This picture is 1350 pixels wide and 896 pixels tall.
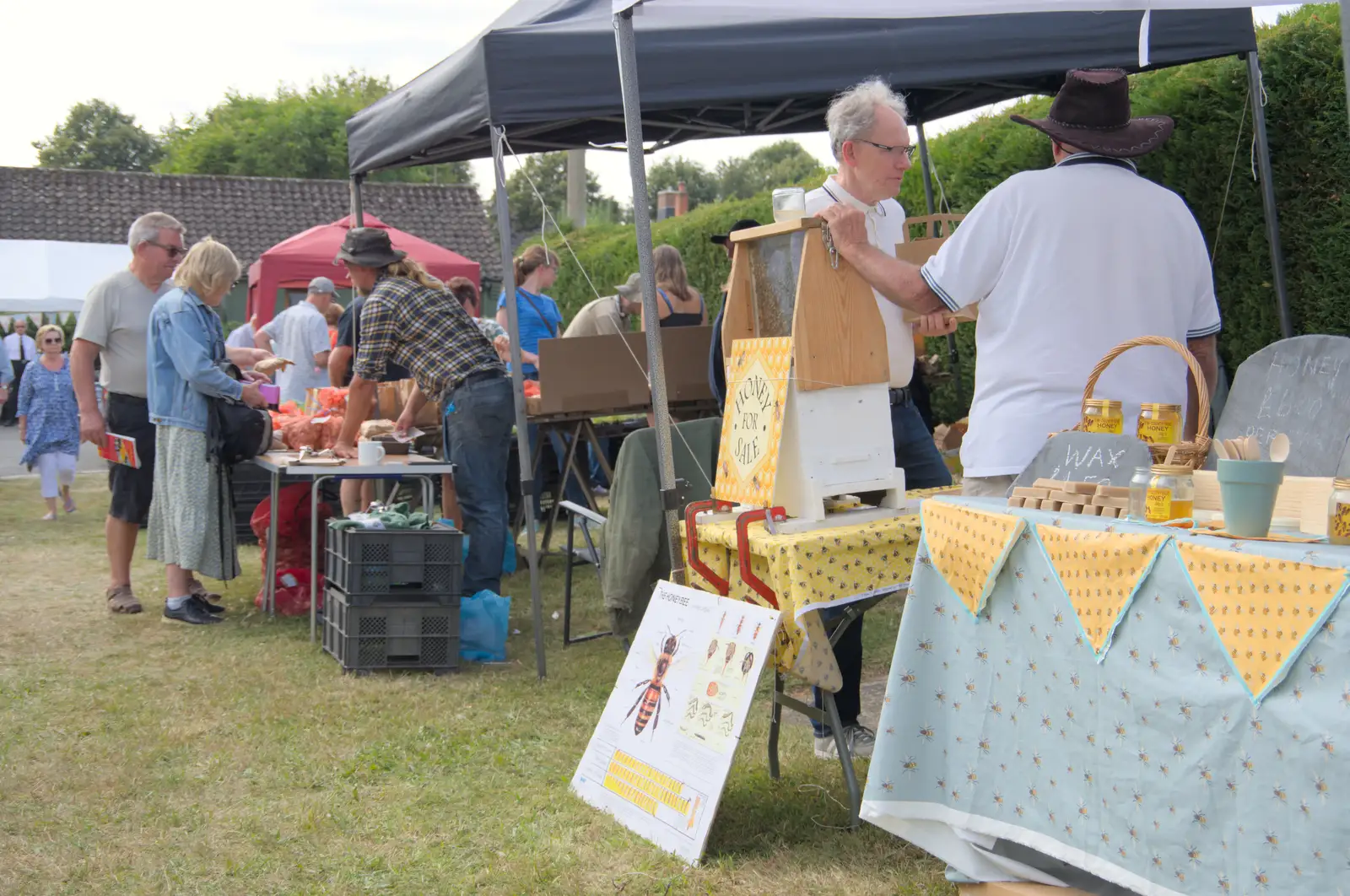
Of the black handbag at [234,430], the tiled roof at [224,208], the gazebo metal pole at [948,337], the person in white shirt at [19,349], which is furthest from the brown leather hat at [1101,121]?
the tiled roof at [224,208]

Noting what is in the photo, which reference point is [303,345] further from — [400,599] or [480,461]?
[400,599]

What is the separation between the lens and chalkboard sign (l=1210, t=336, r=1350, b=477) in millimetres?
2273

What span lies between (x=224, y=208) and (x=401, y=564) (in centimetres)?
2699

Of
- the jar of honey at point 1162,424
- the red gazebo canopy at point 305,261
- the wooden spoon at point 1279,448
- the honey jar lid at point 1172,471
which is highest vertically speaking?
the red gazebo canopy at point 305,261

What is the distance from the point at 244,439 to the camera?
5637 mm

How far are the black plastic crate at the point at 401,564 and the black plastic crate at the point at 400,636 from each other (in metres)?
0.04

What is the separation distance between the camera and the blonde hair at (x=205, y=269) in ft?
18.5

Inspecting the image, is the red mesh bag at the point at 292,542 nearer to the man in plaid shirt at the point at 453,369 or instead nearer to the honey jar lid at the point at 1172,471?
the man in plaid shirt at the point at 453,369

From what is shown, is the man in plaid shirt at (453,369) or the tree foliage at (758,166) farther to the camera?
the tree foliage at (758,166)

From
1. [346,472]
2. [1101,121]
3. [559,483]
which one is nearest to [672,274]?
[559,483]

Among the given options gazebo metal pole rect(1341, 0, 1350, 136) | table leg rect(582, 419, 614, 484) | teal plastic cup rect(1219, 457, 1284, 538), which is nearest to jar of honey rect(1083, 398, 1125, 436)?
teal plastic cup rect(1219, 457, 1284, 538)

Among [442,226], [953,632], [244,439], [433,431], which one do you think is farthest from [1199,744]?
[442,226]

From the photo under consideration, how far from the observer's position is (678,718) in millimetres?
3027

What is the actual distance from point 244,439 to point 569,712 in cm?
233
